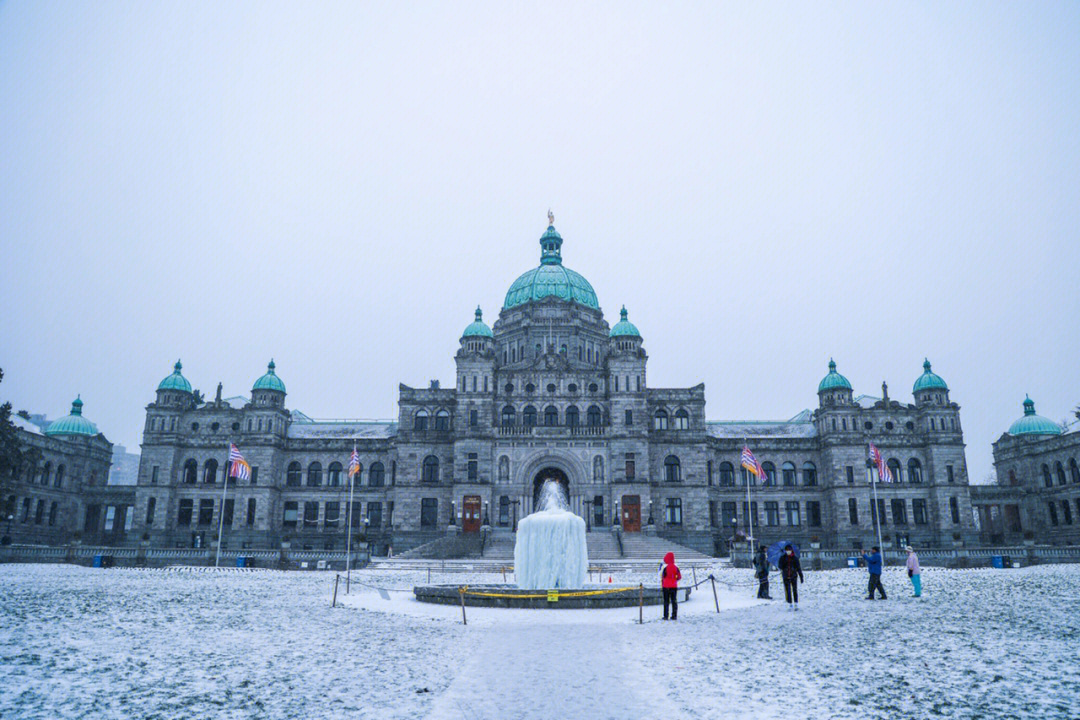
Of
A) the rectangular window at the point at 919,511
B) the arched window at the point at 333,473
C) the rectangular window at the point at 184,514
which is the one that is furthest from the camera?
the arched window at the point at 333,473

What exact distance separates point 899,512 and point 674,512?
19973 millimetres

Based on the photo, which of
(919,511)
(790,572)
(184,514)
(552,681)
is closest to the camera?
(552,681)

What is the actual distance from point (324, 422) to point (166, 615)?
57.0 metres

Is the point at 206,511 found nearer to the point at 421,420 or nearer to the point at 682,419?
the point at 421,420

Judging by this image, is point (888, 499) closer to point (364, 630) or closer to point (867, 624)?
point (867, 624)

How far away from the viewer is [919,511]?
64375 mm

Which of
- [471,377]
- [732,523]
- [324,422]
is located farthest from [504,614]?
[324,422]

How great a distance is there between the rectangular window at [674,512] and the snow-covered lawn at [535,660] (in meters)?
40.1

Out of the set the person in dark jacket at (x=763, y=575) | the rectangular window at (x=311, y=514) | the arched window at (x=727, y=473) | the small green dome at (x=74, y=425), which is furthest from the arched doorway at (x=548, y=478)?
the small green dome at (x=74, y=425)

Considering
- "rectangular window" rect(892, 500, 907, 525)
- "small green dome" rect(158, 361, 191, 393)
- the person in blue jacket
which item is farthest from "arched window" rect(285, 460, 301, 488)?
the person in blue jacket

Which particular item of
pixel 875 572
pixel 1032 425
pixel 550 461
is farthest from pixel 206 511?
pixel 1032 425

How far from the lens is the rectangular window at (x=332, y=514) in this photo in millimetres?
66250

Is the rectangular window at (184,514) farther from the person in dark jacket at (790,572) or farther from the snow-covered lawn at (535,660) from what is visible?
the person in dark jacket at (790,572)

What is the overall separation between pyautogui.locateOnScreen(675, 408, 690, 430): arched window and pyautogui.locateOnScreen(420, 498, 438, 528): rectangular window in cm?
2163
